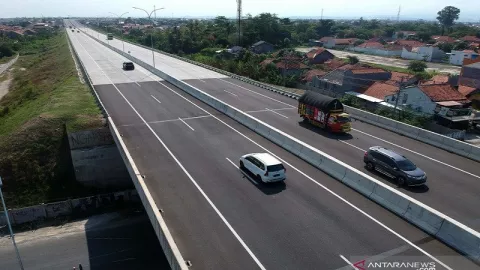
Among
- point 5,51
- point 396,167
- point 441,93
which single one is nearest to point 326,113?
point 396,167

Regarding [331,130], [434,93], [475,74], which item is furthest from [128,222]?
[475,74]

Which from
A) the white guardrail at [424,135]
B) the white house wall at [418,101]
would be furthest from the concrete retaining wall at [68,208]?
the white house wall at [418,101]

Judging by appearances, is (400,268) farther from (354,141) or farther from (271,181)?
(354,141)

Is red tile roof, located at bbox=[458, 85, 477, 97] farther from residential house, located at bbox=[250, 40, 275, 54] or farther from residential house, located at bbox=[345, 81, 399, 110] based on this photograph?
residential house, located at bbox=[250, 40, 275, 54]

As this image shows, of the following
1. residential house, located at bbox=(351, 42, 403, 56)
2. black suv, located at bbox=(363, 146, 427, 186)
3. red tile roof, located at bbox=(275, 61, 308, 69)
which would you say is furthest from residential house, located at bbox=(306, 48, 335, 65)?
black suv, located at bbox=(363, 146, 427, 186)

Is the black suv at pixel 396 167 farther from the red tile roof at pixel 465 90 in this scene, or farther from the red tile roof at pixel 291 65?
the red tile roof at pixel 291 65

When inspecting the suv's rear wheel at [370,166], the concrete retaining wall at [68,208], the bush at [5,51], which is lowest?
the concrete retaining wall at [68,208]

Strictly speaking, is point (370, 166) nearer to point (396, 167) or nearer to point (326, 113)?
point (396, 167)
